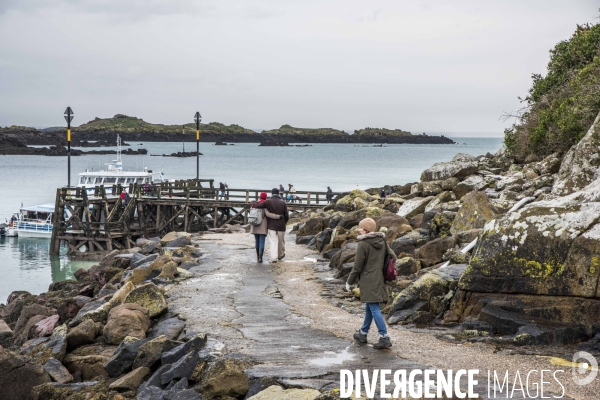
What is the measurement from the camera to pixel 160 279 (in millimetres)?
13633

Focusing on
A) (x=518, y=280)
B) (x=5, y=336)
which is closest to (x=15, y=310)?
(x=5, y=336)

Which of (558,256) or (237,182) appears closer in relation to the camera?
(558,256)

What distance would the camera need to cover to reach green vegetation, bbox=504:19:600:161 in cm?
1816

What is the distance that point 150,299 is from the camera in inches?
438

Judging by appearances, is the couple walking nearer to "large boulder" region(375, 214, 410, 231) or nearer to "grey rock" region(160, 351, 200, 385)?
"large boulder" region(375, 214, 410, 231)

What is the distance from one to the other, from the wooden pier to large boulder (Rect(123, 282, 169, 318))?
23.7 metres

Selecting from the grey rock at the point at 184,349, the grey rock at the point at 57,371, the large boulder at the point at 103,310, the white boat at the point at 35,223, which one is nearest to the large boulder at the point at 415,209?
the large boulder at the point at 103,310

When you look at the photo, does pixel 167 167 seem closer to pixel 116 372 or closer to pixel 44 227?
pixel 44 227

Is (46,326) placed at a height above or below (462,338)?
below

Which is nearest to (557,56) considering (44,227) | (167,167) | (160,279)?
(160,279)

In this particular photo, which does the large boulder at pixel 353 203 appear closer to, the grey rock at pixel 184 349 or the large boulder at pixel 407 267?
the large boulder at pixel 407 267

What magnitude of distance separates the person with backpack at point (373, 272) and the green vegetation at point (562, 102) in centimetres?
1098

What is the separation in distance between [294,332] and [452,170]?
1492 centimetres

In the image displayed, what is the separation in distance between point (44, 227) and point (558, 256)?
40.2 m
